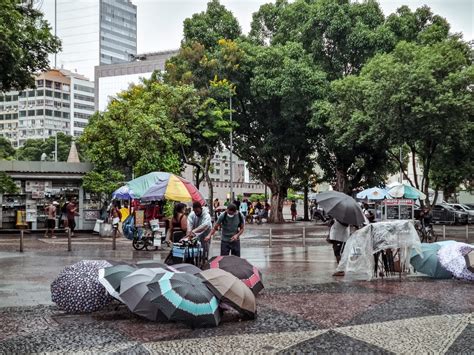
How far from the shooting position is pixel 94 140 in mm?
28422

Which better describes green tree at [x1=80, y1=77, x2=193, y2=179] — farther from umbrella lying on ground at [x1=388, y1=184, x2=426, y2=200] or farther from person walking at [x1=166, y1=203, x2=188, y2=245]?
person walking at [x1=166, y1=203, x2=188, y2=245]

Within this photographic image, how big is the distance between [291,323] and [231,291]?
3.06ft

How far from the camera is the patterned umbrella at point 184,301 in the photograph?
23.4 ft

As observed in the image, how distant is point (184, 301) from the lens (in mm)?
7141

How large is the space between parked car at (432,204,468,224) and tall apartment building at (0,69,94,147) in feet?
324

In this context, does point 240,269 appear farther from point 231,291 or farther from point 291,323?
point 291,323

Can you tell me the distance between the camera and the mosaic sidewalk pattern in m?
6.36

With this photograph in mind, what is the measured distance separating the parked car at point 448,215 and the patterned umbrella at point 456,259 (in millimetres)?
30998

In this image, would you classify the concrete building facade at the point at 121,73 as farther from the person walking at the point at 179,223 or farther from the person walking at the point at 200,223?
the person walking at the point at 200,223

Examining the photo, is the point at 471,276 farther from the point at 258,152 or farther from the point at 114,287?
the point at 258,152

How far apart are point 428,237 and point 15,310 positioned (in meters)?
17.2

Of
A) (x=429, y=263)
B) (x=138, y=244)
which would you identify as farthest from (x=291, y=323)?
(x=138, y=244)

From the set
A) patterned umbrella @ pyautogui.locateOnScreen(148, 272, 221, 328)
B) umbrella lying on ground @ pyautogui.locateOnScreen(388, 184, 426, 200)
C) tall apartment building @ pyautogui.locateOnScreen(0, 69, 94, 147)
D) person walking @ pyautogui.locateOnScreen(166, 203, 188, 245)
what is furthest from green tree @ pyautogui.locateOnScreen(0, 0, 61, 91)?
tall apartment building @ pyautogui.locateOnScreen(0, 69, 94, 147)

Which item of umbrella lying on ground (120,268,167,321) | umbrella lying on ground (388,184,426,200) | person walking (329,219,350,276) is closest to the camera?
umbrella lying on ground (120,268,167,321)
